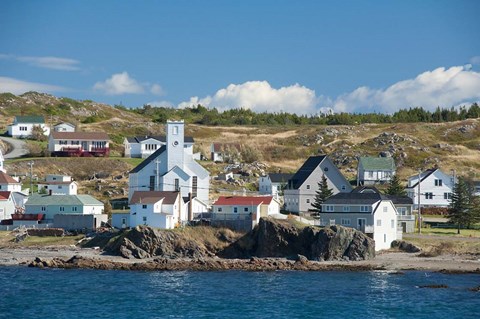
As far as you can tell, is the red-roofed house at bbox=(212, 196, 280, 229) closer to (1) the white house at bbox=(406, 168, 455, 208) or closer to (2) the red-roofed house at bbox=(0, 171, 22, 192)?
(2) the red-roofed house at bbox=(0, 171, 22, 192)

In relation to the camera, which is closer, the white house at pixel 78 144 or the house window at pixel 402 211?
the house window at pixel 402 211

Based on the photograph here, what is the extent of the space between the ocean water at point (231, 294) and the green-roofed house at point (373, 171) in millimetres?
46949

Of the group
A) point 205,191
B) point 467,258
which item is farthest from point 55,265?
point 467,258

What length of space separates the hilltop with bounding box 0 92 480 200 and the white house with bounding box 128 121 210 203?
1772cm

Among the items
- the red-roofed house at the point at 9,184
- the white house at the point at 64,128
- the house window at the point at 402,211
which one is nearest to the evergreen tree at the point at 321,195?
the house window at the point at 402,211

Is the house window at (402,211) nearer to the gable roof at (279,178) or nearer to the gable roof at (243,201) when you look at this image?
the gable roof at (243,201)

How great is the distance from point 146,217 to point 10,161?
41.0 metres

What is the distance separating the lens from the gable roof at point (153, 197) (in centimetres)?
7644

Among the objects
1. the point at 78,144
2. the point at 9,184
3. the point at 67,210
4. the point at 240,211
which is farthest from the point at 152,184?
the point at 78,144

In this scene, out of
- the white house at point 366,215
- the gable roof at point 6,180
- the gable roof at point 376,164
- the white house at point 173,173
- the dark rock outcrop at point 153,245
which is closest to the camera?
the dark rock outcrop at point 153,245

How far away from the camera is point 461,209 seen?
84.4 m

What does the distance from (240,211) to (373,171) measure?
133 ft

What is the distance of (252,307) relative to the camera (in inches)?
2110

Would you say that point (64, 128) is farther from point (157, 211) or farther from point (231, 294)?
point (231, 294)
